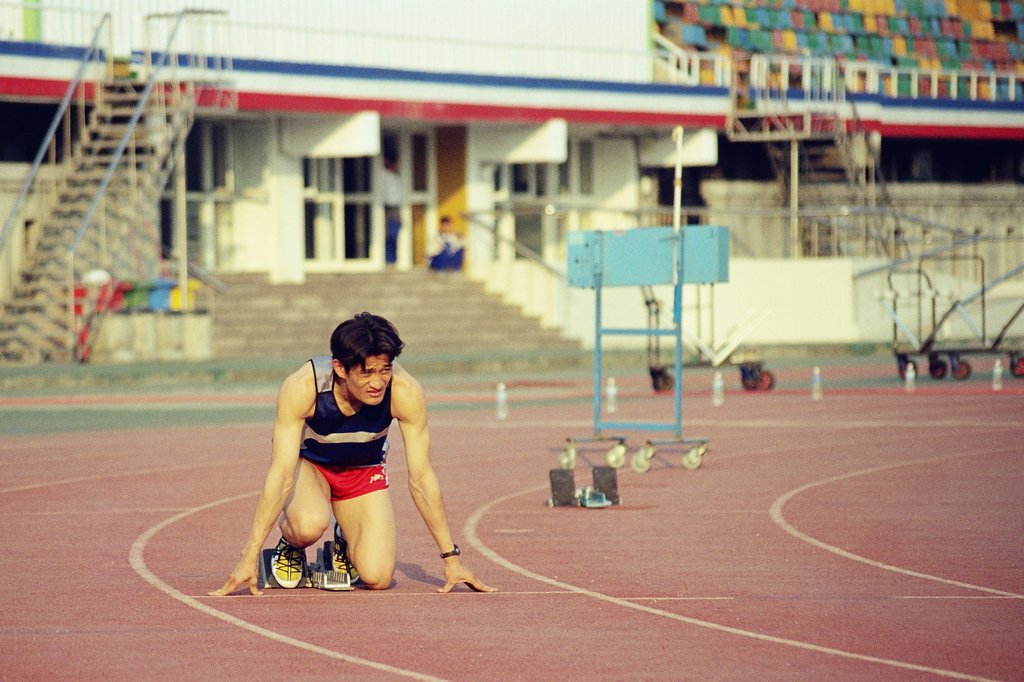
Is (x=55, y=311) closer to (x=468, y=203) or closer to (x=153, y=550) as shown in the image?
(x=468, y=203)

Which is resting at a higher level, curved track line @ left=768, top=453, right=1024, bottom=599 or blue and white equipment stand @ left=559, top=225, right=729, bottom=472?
blue and white equipment stand @ left=559, top=225, right=729, bottom=472

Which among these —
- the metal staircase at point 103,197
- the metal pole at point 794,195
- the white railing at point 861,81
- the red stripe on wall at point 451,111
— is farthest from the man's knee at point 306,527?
the white railing at point 861,81

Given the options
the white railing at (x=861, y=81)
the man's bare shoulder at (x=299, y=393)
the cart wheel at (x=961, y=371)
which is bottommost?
the cart wheel at (x=961, y=371)

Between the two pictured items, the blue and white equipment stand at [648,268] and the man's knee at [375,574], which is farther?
the blue and white equipment stand at [648,268]

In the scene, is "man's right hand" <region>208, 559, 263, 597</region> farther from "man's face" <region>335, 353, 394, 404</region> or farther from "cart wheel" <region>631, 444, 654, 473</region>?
"cart wheel" <region>631, 444, 654, 473</region>

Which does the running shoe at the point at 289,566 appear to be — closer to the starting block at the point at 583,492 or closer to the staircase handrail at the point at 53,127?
the starting block at the point at 583,492

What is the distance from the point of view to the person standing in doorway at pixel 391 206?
133ft

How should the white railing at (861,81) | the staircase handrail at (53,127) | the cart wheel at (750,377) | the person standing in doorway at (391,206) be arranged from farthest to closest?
the white railing at (861,81)
the person standing in doorway at (391,206)
the staircase handrail at (53,127)
the cart wheel at (750,377)

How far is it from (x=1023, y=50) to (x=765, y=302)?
21428 mm

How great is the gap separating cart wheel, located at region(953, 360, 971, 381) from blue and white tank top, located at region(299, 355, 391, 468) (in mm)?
19351

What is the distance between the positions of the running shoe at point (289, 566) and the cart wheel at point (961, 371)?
19.5m

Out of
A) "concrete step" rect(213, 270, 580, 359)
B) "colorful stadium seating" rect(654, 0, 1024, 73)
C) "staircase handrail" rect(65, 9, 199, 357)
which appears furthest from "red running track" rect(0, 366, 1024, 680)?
"colorful stadium seating" rect(654, 0, 1024, 73)

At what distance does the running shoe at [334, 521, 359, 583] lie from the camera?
966cm

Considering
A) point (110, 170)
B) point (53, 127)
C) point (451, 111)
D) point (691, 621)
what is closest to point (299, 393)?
point (691, 621)
